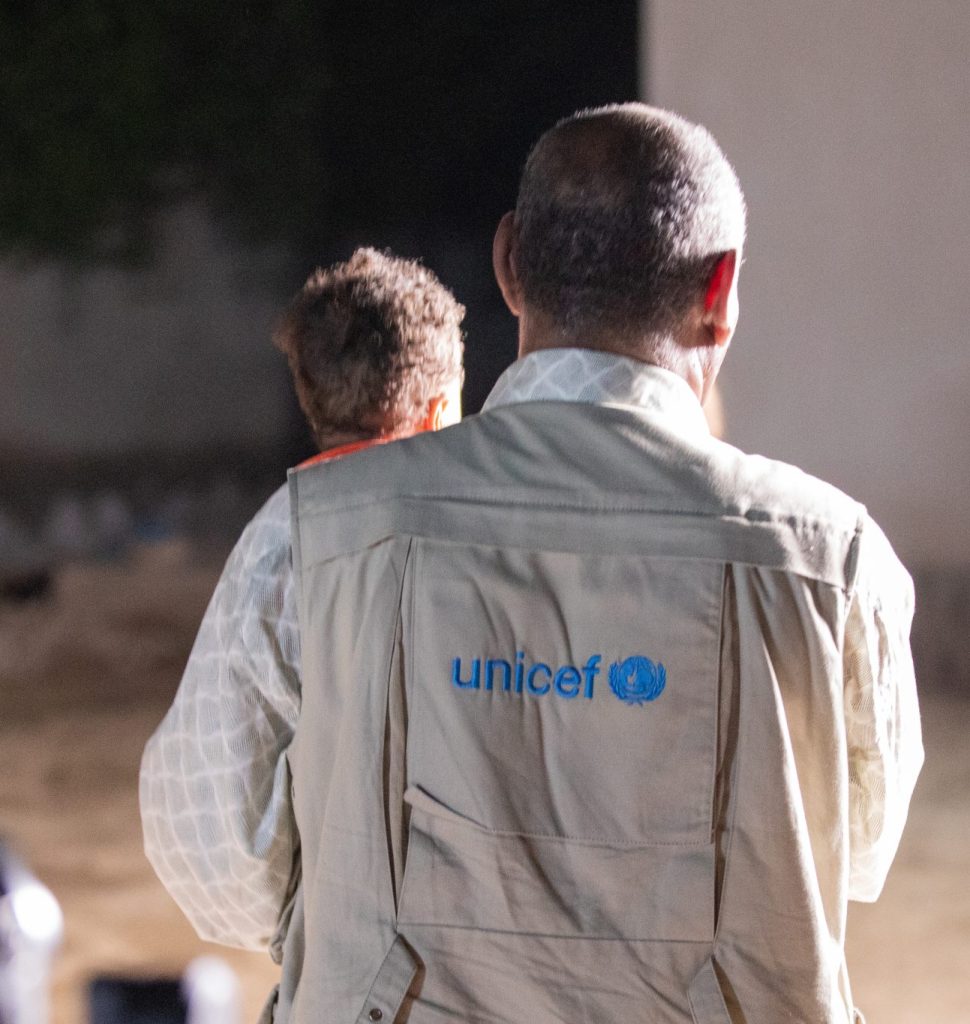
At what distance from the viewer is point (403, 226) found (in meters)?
5.78

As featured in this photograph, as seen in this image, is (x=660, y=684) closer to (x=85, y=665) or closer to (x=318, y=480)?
(x=318, y=480)

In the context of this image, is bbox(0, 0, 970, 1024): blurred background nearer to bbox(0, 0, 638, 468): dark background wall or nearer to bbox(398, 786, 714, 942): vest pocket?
bbox(0, 0, 638, 468): dark background wall

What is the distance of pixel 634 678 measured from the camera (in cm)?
83

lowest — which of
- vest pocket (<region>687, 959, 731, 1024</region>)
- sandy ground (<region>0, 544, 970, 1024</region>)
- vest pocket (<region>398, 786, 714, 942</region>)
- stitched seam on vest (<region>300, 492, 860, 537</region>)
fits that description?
sandy ground (<region>0, 544, 970, 1024</region>)

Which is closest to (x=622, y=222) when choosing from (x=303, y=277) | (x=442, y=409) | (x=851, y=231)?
(x=442, y=409)

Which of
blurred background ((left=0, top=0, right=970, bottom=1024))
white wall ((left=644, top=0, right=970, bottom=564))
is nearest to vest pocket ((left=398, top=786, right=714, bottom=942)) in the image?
blurred background ((left=0, top=0, right=970, bottom=1024))

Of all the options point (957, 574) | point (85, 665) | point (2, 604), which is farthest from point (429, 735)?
point (2, 604)

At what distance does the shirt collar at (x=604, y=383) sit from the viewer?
88 cm

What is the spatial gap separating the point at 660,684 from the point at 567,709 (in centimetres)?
6

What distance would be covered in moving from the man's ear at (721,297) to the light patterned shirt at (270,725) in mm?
47

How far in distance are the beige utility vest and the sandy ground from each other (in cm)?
19

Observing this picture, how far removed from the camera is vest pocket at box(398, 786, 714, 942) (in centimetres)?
83

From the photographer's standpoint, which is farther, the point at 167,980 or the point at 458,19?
the point at 458,19

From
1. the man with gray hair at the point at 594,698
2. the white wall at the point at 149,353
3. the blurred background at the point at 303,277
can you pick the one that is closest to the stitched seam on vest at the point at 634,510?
the man with gray hair at the point at 594,698
